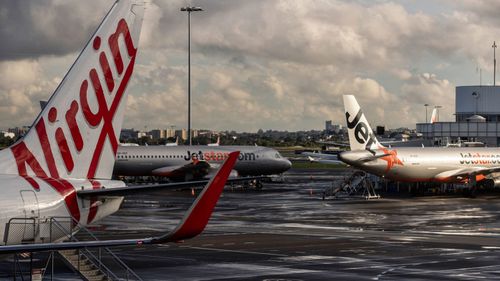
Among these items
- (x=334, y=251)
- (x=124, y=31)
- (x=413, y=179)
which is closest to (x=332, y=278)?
(x=334, y=251)

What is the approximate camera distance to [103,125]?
22594 mm

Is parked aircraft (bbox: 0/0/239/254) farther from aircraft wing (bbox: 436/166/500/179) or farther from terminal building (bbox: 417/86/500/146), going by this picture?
terminal building (bbox: 417/86/500/146)

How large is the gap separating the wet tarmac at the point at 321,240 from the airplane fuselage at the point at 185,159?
17.5 m

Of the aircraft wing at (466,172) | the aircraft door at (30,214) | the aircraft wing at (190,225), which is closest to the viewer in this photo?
the aircraft wing at (190,225)

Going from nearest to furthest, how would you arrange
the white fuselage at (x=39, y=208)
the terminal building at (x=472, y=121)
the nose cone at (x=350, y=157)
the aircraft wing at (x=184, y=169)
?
the white fuselage at (x=39, y=208) < the nose cone at (x=350, y=157) < the aircraft wing at (x=184, y=169) < the terminal building at (x=472, y=121)

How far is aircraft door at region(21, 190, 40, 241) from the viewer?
20.5 meters

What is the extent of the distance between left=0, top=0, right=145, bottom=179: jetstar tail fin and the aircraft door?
1.09m

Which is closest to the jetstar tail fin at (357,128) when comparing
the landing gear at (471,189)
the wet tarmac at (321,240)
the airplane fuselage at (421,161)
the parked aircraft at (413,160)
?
the parked aircraft at (413,160)

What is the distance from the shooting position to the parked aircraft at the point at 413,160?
79375 mm

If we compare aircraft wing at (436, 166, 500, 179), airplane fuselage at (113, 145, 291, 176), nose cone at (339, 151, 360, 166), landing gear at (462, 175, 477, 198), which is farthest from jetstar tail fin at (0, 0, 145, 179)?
airplane fuselage at (113, 145, 291, 176)

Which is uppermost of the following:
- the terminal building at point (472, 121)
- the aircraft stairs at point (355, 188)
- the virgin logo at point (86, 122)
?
the terminal building at point (472, 121)

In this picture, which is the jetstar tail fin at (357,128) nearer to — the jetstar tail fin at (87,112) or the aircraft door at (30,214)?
the jetstar tail fin at (87,112)

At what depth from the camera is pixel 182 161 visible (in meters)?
96.7

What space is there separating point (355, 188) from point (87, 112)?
2672 inches
